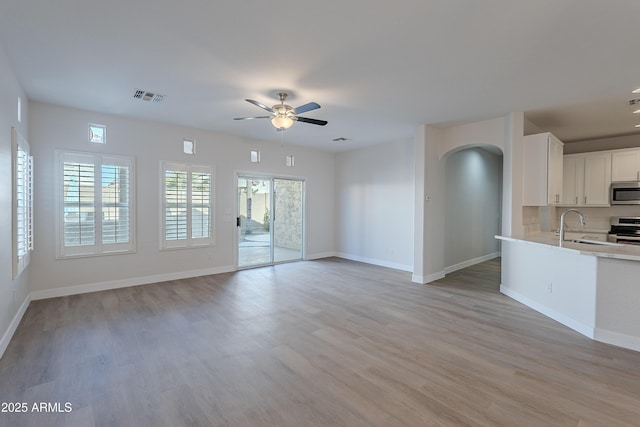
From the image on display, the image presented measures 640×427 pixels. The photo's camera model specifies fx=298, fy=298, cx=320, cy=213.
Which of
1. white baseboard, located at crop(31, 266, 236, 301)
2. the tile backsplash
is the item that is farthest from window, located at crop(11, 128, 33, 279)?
the tile backsplash

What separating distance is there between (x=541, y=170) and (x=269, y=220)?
5.39m

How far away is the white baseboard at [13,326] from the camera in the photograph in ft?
9.70

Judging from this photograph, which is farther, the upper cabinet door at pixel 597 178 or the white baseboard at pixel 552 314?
→ the upper cabinet door at pixel 597 178

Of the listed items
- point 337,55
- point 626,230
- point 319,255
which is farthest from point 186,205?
point 626,230

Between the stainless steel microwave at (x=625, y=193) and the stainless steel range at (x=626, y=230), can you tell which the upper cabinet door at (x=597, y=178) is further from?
the stainless steel range at (x=626, y=230)

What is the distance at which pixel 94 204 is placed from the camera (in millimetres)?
4941

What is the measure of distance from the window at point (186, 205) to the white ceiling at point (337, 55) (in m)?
1.34

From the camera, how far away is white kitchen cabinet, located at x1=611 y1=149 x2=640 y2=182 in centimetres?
554

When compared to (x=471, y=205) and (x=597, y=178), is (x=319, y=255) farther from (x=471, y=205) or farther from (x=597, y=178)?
(x=597, y=178)

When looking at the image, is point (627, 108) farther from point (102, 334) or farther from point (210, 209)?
point (102, 334)

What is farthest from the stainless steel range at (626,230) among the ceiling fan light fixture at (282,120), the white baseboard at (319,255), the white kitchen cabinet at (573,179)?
the ceiling fan light fixture at (282,120)

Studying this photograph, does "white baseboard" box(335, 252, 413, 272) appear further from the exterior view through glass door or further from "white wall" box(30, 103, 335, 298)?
"white wall" box(30, 103, 335, 298)

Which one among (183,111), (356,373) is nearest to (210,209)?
(183,111)

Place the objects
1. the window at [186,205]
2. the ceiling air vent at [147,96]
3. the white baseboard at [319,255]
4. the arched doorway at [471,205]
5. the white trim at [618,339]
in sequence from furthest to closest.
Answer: the white baseboard at [319,255], the arched doorway at [471,205], the window at [186,205], the ceiling air vent at [147,96], the white trim at [618,339]
